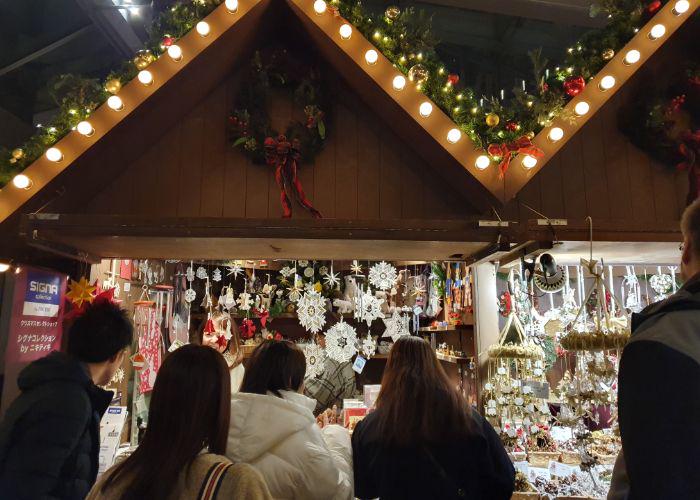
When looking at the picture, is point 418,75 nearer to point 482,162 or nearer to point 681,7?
point 482,162

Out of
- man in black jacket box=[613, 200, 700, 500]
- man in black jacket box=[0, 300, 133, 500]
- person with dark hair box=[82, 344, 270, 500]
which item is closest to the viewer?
man in black jacket box=[613, 200, 700, 500]

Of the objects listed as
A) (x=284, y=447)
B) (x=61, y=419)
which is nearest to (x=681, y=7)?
(x=284, y=447)

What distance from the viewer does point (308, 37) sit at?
310cm

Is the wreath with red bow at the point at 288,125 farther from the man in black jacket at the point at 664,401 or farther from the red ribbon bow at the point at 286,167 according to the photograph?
the man in black jacket at the point at 664,401

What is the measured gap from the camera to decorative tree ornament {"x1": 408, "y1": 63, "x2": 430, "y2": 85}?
2848mm

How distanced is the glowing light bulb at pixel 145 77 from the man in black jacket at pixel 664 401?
262cm

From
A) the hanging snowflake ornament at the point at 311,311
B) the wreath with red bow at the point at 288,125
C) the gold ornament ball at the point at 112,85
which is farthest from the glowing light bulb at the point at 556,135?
the gold ornament ball at the point at 112,85

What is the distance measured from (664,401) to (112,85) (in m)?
2.95

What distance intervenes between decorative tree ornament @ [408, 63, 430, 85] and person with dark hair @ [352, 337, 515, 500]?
1.61 metres

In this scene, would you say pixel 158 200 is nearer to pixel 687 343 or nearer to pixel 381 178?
pixel 381 178

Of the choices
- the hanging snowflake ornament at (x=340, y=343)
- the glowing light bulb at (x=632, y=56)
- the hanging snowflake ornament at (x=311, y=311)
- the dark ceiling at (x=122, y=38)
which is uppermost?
the dark ceiling at (x=122, y=38)

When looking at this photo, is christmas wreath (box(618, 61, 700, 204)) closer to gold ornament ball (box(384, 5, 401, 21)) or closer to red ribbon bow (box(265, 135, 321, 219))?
gold ornament ball (box(384, 5, 401, 21))

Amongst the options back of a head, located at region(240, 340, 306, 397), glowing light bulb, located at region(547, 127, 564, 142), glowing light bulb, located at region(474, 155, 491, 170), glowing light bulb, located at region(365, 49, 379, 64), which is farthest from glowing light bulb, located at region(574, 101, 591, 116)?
back of a head, located at region(240, 340, 306, 397)

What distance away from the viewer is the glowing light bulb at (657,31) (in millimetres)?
2857
